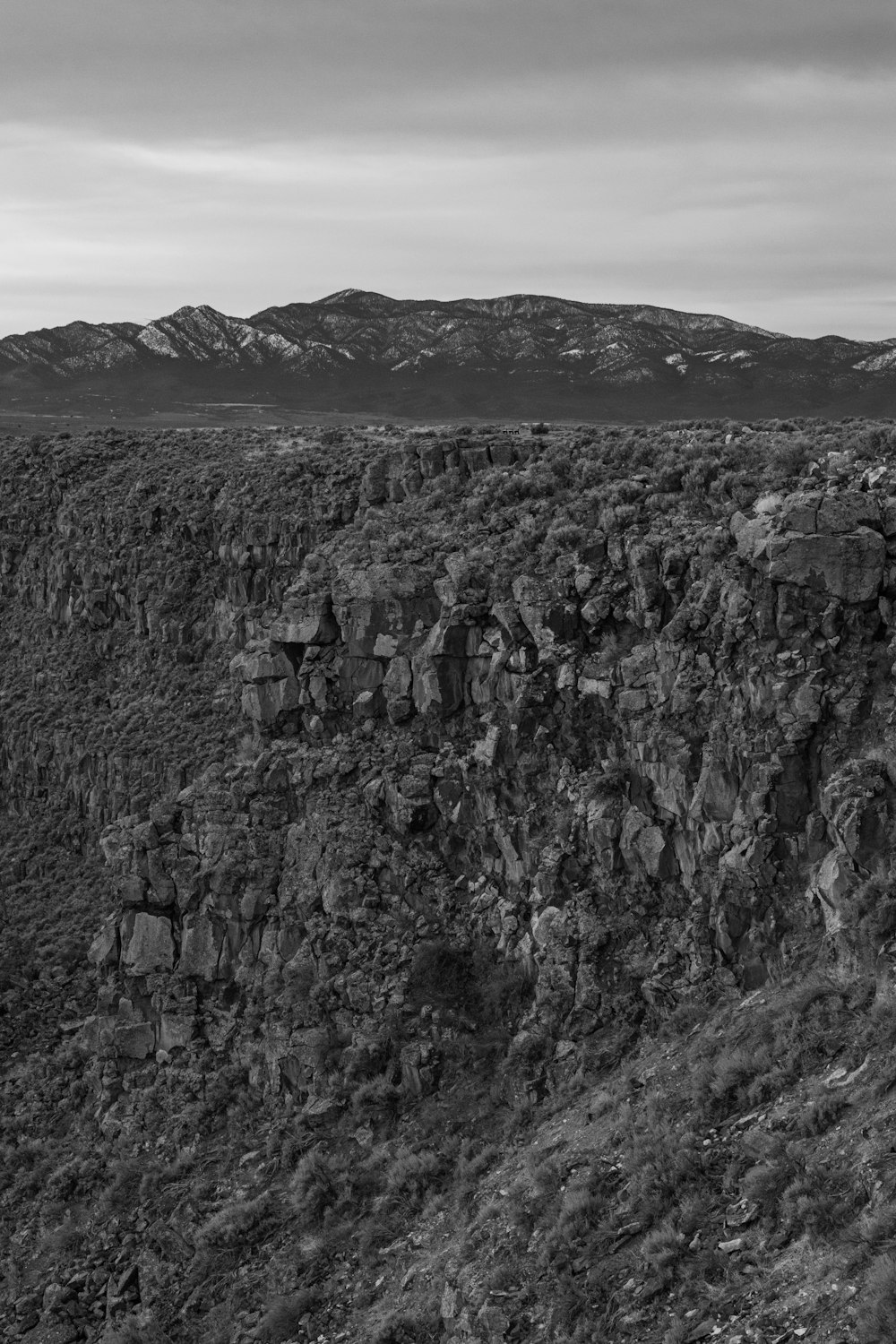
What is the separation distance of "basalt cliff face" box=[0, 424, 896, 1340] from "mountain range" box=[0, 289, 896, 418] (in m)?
76.9

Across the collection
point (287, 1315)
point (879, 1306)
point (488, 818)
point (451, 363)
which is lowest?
point (287, 1315)

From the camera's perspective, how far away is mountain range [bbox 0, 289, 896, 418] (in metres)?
114

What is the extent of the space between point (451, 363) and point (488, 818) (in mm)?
113805

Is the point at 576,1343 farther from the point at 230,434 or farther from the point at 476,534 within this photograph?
the point at 230,434

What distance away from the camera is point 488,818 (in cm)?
2727

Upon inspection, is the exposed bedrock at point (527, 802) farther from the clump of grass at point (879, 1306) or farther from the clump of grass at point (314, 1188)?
the clump of grass at point (879, 1306)

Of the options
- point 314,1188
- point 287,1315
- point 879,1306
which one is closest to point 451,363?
point 314,1188

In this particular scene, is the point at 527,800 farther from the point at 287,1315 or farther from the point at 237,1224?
the point at 287,1315

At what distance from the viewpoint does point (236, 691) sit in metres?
40.0

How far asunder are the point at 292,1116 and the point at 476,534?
1596cm

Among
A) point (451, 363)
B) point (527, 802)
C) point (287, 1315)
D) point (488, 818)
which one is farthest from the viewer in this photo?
point (451, 363)

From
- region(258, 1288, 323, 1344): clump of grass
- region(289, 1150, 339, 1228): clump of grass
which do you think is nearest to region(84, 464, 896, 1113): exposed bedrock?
region(289, 1150, 339, 1228): clump of grass

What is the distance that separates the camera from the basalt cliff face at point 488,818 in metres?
21.9

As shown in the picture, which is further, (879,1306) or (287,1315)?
(287,1315)
